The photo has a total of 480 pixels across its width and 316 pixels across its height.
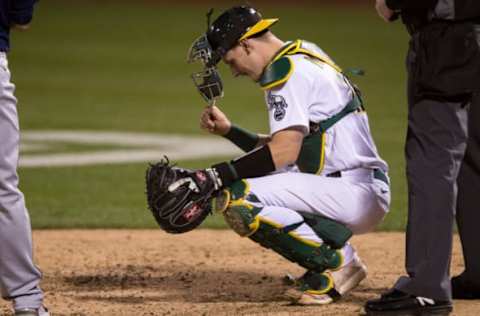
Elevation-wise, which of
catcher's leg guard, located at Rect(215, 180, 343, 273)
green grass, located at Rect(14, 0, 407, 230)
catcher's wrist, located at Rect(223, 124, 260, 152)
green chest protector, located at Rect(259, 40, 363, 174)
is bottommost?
green grass, located at Rect(14, 0, 407, 230)

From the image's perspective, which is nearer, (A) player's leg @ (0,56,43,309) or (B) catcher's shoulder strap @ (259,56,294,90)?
(A) player's leg @ (0,56,43,309)

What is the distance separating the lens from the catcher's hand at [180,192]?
17.0ft

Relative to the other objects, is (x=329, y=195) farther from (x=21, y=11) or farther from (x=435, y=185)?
(x=21, y=11)

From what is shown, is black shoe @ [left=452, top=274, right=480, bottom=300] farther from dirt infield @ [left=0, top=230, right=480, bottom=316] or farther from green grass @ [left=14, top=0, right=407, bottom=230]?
green grass @ [left=14, top=0, right=407, bottom=230]

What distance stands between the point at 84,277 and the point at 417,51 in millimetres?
2462

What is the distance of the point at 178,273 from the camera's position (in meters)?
6.36

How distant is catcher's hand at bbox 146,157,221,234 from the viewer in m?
5.19

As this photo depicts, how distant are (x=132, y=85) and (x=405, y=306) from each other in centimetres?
1194

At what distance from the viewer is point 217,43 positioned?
5.34 meters

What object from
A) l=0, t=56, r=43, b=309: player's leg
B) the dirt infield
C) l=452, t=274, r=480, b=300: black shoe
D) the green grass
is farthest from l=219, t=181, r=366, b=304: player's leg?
the green grass

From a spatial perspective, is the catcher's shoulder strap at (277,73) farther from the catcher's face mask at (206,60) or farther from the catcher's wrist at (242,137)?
the catcher's wrist at (242,137)

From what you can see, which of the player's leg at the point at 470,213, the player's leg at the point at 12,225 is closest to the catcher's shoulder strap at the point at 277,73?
the player's leg at the point at 470,213

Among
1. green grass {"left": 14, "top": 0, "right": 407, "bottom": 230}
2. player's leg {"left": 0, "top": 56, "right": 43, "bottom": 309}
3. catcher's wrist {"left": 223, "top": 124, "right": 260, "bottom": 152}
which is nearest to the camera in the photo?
player's leg {"left": 0, "top": 56, "right": 43, "bottom": 309}

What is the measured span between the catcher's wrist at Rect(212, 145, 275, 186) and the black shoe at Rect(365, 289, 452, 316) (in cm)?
78
